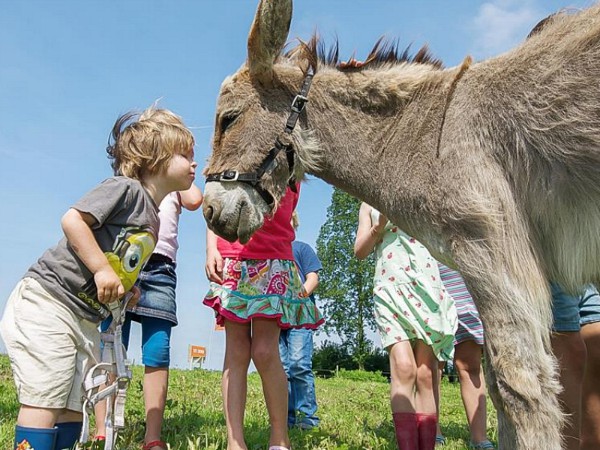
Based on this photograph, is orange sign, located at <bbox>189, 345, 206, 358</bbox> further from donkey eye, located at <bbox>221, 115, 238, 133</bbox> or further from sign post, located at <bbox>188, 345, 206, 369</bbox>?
donkey eye, located at <bbox>221, 115, 238, 133</bbox>

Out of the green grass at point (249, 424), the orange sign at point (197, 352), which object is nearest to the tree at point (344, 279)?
the orange sign at point (197, 352)

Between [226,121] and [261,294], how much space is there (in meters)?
1.27

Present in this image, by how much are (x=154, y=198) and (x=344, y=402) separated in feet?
21.1

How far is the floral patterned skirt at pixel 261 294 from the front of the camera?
4.08m

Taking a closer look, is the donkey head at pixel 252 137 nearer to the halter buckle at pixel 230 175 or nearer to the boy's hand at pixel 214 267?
the halter buckle at pixel 230 175

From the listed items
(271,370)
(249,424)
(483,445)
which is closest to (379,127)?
(271,370)

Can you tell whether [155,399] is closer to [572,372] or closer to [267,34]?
[267,34]

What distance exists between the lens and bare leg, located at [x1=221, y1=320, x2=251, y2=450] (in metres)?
4.07

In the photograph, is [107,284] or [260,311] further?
[260,311]

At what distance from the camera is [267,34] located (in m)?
3.40

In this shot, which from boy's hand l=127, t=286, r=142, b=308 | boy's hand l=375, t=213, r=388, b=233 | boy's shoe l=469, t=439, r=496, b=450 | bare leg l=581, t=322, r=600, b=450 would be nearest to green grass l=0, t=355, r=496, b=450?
boy's shoe l=469, t=439, r=496, b=450

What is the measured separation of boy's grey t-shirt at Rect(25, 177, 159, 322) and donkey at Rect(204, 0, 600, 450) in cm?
44

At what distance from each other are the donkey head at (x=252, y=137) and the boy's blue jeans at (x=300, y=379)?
3.58 meters

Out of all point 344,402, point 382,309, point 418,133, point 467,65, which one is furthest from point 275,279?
point 344,402
